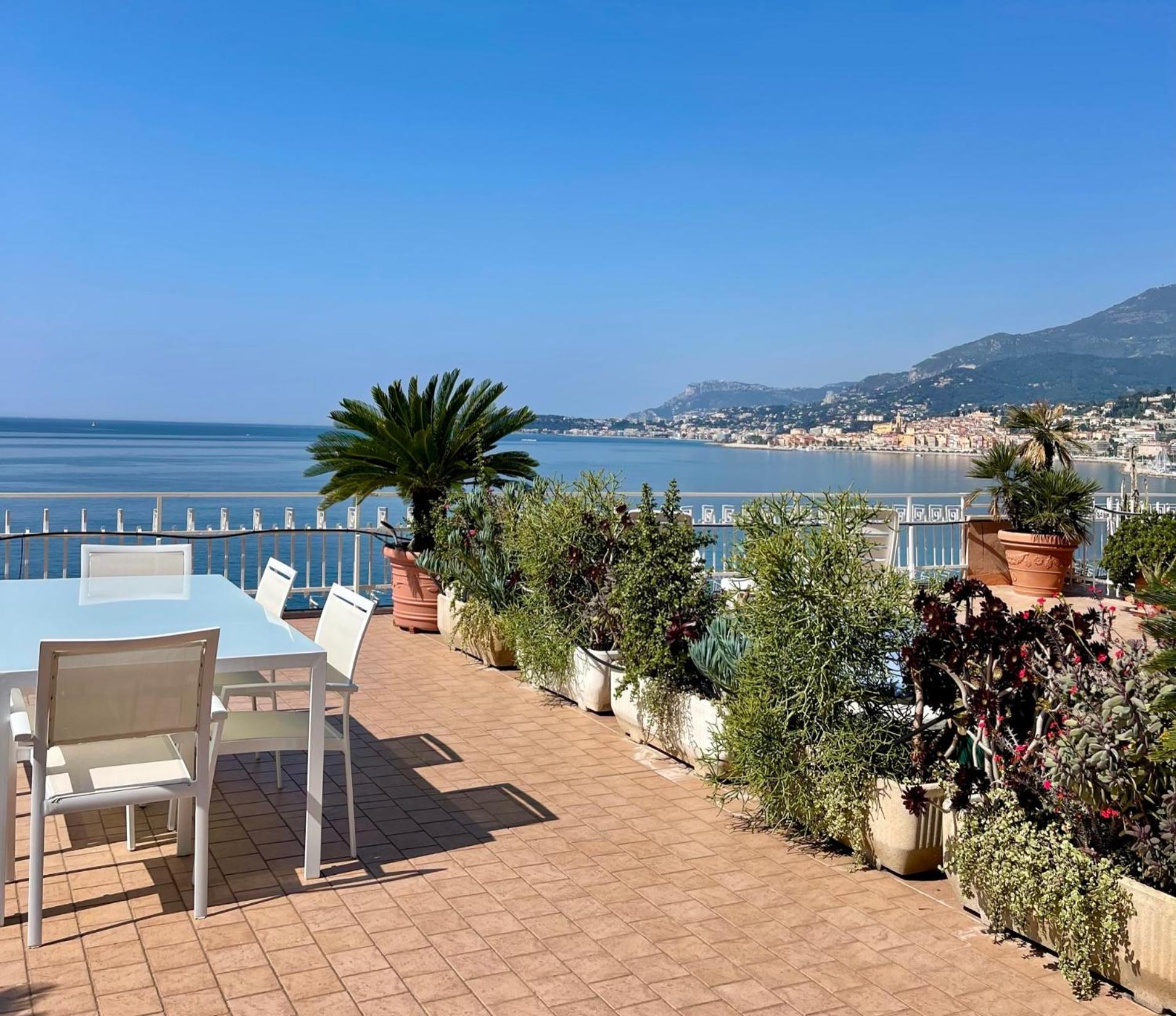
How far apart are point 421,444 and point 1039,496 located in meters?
6.33

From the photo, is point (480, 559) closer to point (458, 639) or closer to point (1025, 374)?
point (458, 639)

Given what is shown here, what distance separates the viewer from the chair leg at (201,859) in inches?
133

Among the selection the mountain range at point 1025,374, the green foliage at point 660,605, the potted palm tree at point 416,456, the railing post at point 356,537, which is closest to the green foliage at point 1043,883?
the green foliage at point 660,605

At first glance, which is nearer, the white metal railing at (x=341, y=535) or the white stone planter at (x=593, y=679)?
the white stone planter at (x=593, y=679)

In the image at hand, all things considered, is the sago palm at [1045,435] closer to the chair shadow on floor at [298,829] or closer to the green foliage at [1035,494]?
the green foliage at [1035,494]

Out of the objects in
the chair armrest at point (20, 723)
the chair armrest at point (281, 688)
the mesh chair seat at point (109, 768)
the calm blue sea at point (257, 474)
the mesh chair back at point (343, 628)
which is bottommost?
the calm blue sea at point (257, 474)

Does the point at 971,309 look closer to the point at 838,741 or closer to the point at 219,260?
the point at 219,260

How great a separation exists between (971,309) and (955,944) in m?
54.0

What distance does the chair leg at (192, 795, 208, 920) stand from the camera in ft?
11.1

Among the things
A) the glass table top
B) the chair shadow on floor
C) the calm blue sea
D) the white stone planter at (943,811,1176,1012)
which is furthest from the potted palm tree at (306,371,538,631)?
the white stone planter at (943,811,1176,1012)

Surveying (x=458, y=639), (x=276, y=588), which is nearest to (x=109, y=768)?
(x=276, y=588)

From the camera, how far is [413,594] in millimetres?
8977

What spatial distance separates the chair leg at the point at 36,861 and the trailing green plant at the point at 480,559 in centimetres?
422

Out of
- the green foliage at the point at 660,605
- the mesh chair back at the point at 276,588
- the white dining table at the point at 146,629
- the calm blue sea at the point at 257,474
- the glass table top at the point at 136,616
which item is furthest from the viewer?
the calm blue sea at the point at 257,474
